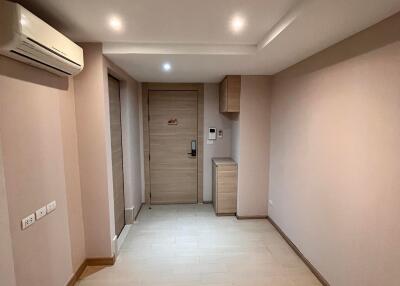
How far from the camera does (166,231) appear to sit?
11.4 feet

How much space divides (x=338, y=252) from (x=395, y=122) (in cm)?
127

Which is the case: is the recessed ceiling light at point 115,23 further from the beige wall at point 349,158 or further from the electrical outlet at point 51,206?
the beige wall at point 349,158

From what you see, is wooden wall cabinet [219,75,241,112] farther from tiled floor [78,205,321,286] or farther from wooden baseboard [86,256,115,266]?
wooden baseboard [86,256,115,266]

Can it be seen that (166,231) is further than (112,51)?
Yes

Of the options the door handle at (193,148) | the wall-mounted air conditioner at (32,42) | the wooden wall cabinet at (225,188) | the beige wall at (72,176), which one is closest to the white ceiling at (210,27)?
the wall-mounted air conditioner at (32,42)

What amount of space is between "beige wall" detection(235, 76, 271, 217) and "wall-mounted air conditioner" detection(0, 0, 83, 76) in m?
2.50

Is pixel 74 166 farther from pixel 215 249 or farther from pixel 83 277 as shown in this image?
pixel 215 249

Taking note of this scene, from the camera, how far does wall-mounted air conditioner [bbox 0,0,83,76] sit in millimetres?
1350

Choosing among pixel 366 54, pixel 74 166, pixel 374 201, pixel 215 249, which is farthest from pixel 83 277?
pixel 366 54

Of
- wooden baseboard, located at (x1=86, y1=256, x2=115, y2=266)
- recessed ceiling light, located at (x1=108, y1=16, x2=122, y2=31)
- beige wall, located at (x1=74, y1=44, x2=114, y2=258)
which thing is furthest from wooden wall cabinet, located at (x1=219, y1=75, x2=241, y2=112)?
wooden baseboard, located at (x1=86, y1=256, x2=115, y2=266)

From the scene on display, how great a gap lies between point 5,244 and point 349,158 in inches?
101

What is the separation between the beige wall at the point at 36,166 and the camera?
1.55m

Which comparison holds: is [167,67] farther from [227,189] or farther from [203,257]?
[203,257]

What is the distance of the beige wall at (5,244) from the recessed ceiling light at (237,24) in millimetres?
1881
